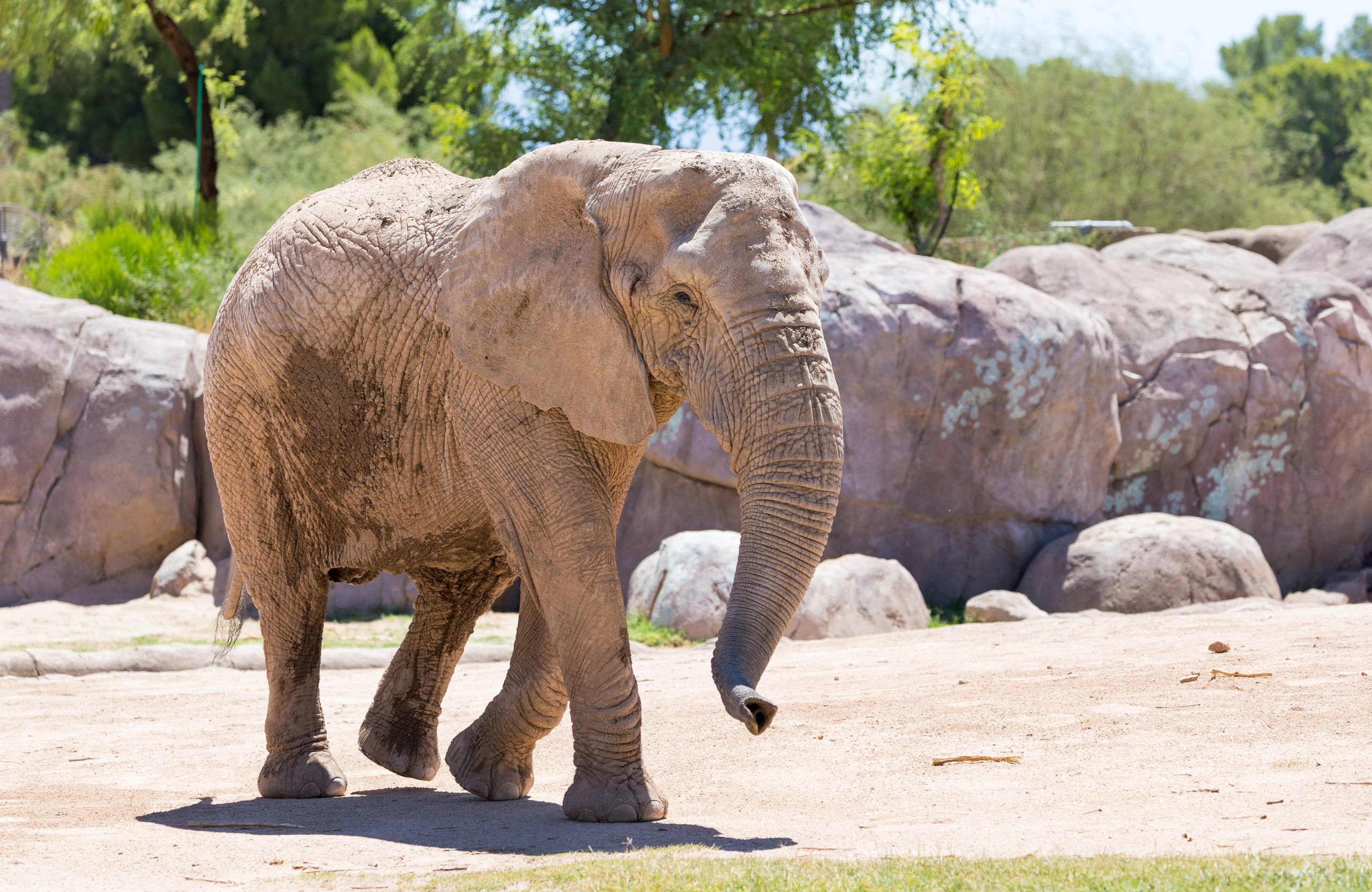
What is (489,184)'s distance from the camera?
5.32 m

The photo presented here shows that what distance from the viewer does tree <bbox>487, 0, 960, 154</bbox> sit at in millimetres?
18016

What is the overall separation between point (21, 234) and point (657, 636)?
1303 cm

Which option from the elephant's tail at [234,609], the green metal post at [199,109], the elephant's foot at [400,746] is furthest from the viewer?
the green metal post at [199,109]

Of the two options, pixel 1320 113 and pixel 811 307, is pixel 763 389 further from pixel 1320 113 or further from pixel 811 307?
pixel 1320 113

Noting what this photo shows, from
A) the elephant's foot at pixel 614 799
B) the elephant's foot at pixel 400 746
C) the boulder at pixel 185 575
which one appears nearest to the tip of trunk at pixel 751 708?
the elephant's foot at pixel 614 799

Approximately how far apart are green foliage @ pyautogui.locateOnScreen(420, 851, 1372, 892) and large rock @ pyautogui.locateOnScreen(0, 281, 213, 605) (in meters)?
10.2

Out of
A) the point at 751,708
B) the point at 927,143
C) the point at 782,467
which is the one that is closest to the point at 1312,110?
the point at 927,143

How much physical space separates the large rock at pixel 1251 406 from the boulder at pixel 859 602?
3.57 meters

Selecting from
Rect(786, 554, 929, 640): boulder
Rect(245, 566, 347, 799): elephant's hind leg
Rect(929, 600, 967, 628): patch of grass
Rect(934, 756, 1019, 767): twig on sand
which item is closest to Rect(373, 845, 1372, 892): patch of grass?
Rect(934, 756, 1019, 767): twig on sand

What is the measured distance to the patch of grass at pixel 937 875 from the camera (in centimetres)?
365

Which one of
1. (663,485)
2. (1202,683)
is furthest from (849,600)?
(1202,683)

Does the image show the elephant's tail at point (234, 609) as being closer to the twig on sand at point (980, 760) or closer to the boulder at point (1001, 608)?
the twig on sand at point (980, 760)

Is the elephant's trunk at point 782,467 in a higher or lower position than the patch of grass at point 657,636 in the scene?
higher

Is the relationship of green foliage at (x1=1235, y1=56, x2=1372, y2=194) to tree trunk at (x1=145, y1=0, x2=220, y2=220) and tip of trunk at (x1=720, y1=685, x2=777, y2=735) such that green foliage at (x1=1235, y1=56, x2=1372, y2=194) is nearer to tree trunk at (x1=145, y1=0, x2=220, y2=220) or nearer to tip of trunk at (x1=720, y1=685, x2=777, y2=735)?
tree trunk at (x1=145, y1=0, x2=220, y2=220)
